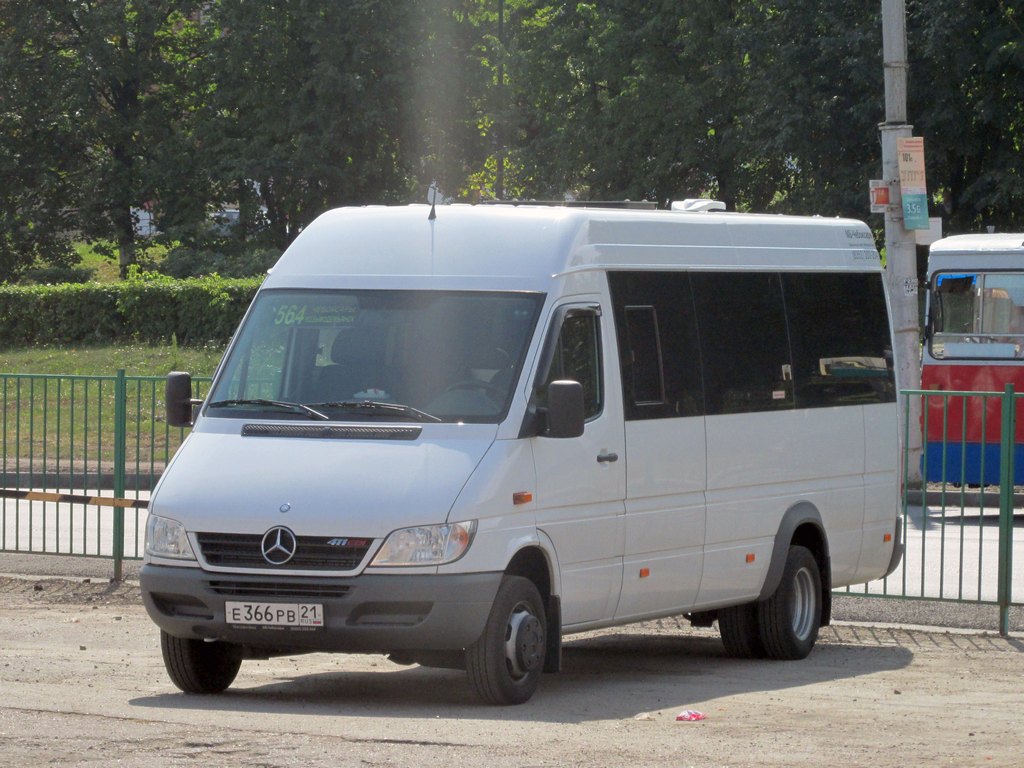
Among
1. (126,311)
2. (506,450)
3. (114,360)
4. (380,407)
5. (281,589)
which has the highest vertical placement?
(126,311)

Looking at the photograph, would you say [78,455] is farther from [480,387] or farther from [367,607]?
[367,607]

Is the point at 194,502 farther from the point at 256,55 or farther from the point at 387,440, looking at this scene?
the point at 256,55

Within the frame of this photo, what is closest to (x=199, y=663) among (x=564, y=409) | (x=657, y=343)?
(x=564, y=409)

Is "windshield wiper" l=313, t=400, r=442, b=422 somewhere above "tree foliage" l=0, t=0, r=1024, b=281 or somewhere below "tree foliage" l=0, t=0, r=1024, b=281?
below

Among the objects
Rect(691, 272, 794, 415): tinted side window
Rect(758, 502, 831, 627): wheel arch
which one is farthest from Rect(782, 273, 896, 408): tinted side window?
Rect(758, 502, 831, 627): wheel arch

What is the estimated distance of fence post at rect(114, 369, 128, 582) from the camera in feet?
43.2

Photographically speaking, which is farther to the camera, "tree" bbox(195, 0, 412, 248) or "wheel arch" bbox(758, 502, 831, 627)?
"tree" bbox(195, 0, 412, 248)

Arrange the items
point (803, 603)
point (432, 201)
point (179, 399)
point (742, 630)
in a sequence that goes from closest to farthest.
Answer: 1. point (432, 201)
2. point (179, 399)
3. point (742, 630)
4. point (803, 603)

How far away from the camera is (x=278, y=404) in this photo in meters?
8.70

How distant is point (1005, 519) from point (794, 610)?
1745 mm

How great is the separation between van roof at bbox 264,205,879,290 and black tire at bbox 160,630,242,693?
188 centimetres

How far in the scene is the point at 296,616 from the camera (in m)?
8.00

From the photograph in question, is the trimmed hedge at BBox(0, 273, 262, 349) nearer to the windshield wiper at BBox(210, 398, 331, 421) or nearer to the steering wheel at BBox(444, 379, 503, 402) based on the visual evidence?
the windshield wiper at BBox(210, 398, 331, 421)

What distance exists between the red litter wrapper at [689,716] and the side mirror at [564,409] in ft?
4.45
